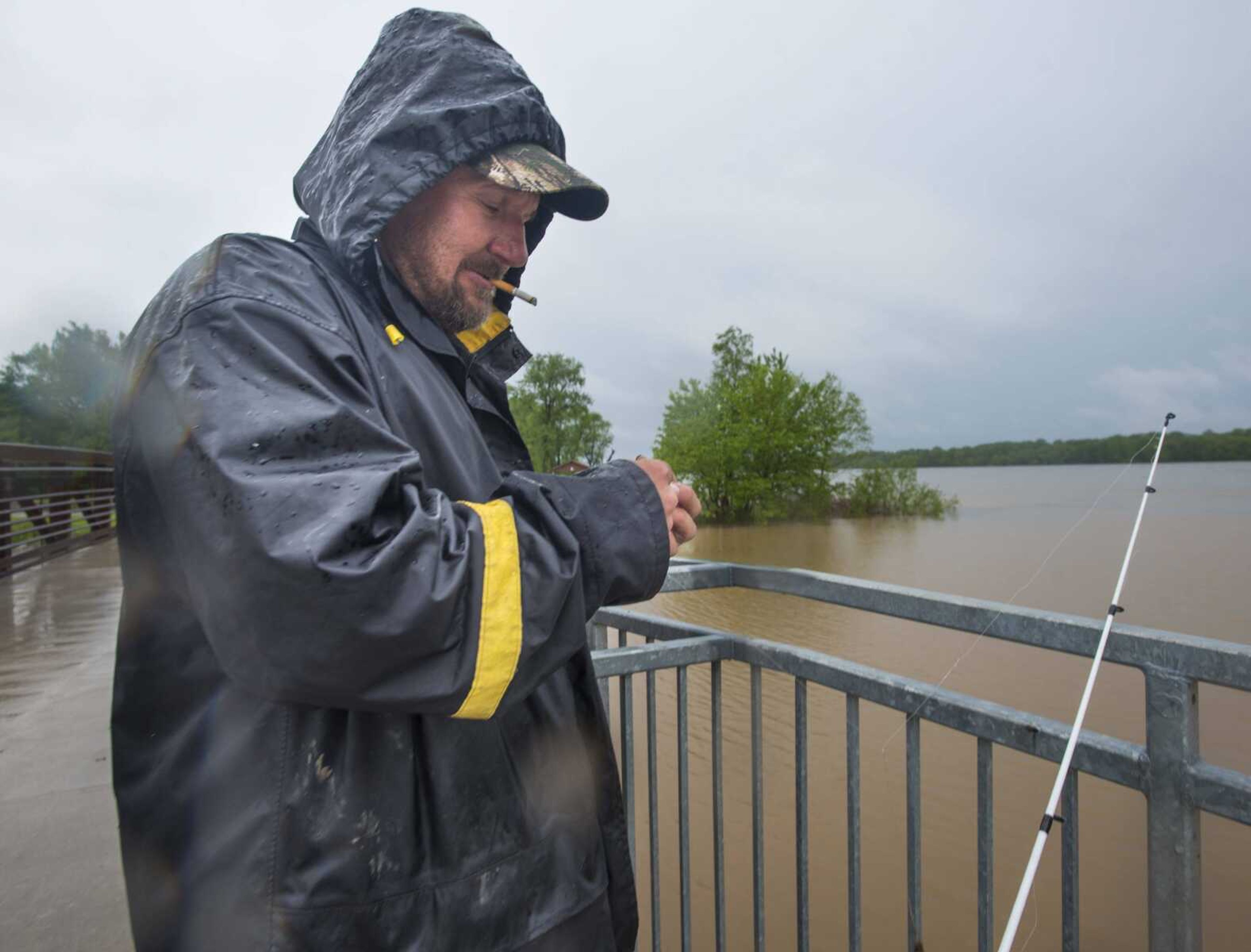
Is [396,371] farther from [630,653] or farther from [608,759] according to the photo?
[630,653]

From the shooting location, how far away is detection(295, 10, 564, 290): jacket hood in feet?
4.15

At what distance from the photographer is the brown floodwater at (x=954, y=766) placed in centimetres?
377

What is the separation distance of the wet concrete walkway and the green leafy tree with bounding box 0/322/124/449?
133 ft

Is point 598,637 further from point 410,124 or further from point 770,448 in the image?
point 770,448

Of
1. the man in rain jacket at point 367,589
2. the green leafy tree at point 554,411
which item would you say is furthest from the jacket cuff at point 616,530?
the green leafy tree at point 554,411

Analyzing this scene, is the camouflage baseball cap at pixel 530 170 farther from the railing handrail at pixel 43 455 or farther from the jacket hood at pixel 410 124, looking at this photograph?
the railing handrail at pixel 43 455

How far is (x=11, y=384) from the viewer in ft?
139

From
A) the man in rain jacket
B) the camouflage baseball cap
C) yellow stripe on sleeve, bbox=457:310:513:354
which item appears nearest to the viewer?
the man in rain jacket

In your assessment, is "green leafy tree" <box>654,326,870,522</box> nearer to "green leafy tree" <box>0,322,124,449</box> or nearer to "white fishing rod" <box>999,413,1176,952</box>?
"white fishing rod" <box>999,413,1176,952</box>

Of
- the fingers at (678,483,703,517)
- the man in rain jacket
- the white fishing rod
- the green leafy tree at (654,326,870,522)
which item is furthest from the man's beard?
the green leafy tree at (654,326,870,522)

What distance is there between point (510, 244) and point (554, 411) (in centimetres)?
4005

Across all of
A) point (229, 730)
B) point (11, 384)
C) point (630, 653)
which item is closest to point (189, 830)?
point (229, 730)

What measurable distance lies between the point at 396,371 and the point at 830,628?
8.26m

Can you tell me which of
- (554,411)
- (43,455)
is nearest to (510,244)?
(43,455)
